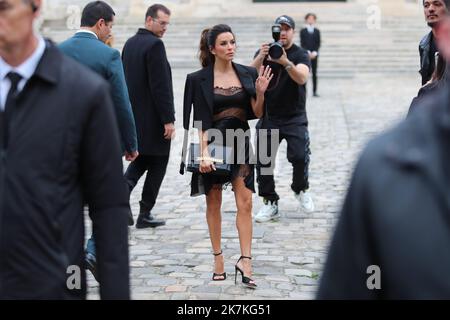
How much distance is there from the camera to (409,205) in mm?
1773

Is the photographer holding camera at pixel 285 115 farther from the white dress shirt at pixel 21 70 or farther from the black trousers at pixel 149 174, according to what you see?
the white dress shirt at pixel 21 70

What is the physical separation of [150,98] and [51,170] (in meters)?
5.05

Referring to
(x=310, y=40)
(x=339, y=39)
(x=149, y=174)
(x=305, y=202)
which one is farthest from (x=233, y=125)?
(x=339, y=39)

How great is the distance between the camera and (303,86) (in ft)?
27.4

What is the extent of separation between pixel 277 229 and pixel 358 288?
6.11 meters

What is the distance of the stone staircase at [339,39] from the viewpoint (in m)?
26.8

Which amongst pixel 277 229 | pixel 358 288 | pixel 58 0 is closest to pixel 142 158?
pixel 277 229

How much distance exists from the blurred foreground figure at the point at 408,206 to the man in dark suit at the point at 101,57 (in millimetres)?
4374

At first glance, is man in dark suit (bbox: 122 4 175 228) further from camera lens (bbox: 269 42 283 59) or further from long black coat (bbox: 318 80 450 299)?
long black coat (bbox: 318 80 450 299)

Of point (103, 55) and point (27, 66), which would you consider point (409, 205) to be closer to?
point (27, 66)

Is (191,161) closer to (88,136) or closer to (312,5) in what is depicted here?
(88,136)

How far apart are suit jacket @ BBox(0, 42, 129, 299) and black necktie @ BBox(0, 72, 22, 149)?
0.02 m

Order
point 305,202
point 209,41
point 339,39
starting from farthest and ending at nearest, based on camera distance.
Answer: point 339,39
point 305,202
point 209,41

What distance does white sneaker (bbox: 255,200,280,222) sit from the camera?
8.36 meters
